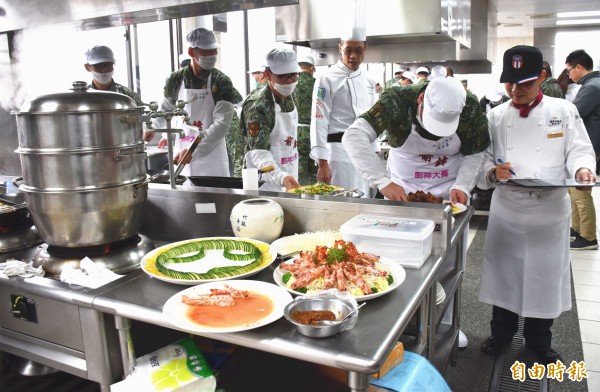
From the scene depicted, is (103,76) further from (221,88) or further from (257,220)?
(257,220)

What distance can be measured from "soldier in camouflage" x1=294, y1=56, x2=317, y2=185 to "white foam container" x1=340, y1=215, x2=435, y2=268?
260 centimetres

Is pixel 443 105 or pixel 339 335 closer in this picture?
pixel 339 335

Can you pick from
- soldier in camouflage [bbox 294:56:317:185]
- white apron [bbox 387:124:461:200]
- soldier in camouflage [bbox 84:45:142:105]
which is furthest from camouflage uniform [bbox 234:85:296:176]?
soldier in camouflage [bbox 294:56:317:185]

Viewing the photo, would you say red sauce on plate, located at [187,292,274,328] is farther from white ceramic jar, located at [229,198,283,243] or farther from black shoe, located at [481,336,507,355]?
black shoe, located at [481,336,507,355]

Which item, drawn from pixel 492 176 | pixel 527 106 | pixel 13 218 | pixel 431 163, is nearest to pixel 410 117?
pixel 431 163

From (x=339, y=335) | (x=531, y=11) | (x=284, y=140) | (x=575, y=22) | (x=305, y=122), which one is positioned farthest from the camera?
(x=575, y=22)

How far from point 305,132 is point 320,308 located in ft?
11.0

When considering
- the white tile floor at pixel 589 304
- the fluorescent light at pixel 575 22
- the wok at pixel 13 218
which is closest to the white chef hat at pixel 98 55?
the wok at pixel 13 218

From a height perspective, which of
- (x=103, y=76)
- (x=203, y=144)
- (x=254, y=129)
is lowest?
(x=203, y=144)

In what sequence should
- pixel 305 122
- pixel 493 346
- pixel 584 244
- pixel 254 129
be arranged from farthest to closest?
pixel 584 244
pixel 305 122
pixel 254 129
pixel 493 346

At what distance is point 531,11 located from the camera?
11.1m

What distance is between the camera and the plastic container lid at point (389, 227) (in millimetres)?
1534

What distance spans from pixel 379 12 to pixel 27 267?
3.26 m

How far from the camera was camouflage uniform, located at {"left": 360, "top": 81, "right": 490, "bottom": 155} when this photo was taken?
8.31 ft
